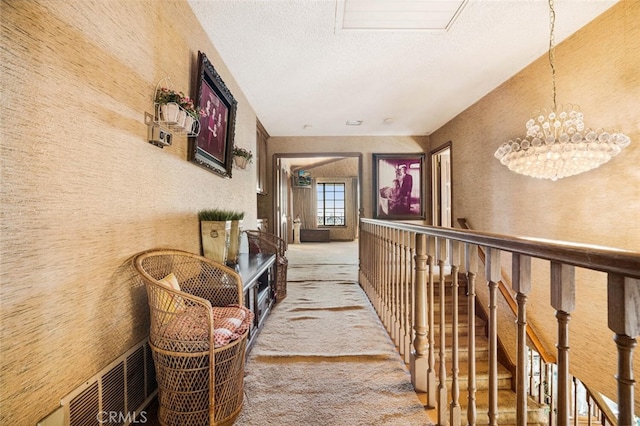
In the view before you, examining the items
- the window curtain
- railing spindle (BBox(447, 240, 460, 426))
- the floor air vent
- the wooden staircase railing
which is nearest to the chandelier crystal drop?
the wooden staircase railing

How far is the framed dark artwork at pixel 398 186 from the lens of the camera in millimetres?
5719

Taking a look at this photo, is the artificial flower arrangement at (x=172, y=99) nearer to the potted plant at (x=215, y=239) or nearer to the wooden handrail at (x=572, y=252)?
the potted plant at (x=215, y=239)

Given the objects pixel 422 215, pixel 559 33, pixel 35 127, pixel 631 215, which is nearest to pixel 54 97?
pixel 35 127

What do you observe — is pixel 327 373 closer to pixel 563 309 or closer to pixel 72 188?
pixel 563 309

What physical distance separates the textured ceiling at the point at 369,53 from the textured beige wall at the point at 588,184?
0.18 meters

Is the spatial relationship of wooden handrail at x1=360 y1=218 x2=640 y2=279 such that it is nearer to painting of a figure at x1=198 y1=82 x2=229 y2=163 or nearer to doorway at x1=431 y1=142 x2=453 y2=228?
painting of a figure at x1=198 y1=82 x2=229 y2=163

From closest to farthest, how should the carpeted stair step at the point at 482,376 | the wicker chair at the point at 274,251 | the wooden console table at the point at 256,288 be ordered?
the wooden console table at the point at 256,288, the carpeted stair step at the point at 482,376, the wicker chair at the point at 274,251

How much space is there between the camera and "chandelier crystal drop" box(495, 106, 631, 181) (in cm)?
207

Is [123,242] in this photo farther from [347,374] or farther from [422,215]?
[422,215]

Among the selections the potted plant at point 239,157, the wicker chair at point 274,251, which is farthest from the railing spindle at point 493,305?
the potted plant at point 239,157

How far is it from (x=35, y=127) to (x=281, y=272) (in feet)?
8.91

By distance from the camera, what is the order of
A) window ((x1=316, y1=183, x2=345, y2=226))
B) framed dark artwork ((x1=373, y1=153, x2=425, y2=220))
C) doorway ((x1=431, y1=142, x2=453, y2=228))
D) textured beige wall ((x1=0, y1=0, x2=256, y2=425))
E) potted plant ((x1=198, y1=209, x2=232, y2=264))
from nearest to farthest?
textured beige wall ((x1=0, y1=0, x2=256, y2=425)), potted plant ((x1=198, y1=209, x2=232, y2=264)), doorway ((x1=431, y1=142, x2=453, y2=228)), framed dark artwork ((x1=373, y1=153, x2=425, y2=220)), window ((x1=316, y1=183, x2=345, y2=226))

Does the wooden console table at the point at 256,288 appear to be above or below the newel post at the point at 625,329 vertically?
below

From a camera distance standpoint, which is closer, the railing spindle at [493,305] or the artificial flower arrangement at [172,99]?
the railing spindle at [493,305]
